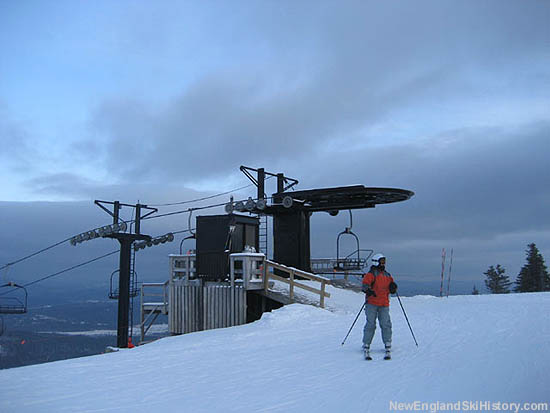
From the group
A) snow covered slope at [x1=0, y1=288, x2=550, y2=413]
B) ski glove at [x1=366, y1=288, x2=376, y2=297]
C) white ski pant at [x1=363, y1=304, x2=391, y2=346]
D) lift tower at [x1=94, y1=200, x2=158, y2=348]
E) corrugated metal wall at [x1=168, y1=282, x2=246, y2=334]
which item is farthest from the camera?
lift tower at [x1=94, y1=200, x2=158, y2=348]

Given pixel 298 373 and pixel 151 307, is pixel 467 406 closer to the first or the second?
pixel 298 373

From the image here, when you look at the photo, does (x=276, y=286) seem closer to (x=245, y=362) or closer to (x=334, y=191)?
(x=334, y=191)

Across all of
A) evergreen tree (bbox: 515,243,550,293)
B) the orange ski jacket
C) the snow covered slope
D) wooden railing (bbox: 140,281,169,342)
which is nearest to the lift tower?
wooden railing (bbox: 140,281,169,342)

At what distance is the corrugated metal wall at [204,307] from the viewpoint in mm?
15391

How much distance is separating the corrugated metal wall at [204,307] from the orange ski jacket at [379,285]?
25.4 ft

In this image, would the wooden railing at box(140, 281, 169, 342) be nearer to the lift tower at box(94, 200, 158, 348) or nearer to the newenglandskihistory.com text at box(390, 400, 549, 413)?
the lift tower at box(94, 200, 158, 348)

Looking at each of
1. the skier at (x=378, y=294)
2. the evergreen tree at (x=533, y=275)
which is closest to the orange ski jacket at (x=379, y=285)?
the skier at (x=378, y=294)

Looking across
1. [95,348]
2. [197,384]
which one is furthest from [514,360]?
[95,348]

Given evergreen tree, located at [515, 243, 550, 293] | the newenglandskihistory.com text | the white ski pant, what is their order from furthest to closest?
evergreen tree, located at [515, 243, 550, 293] < the white ski pant < the newenglandskihistory.com text

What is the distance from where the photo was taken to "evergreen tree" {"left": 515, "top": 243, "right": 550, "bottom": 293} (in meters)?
47.9

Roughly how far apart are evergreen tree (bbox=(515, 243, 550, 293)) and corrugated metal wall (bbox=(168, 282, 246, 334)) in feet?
141

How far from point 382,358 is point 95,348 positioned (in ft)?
419

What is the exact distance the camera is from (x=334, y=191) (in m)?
19.5

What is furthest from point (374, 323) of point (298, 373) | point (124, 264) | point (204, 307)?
point (124, 264)
